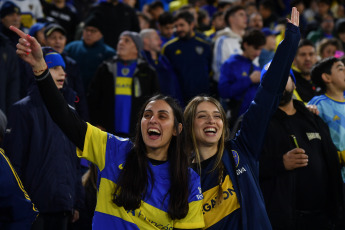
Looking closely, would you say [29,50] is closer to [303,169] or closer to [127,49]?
[303,169]

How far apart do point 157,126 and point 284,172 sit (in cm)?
140

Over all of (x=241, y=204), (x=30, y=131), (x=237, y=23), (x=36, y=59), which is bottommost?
(x=241, y=204)

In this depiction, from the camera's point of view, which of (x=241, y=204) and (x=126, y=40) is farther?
(x=126, y=40)

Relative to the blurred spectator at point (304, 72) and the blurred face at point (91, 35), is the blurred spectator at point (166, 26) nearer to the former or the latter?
the blurred face at point (91, 35)

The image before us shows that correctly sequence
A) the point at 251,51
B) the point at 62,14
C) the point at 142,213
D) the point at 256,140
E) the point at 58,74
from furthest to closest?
the point at 62,14, the point at 251,51, the point at 58,74, the point at 256,140, the point at 142,213

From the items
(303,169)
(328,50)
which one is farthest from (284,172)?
(328,50)

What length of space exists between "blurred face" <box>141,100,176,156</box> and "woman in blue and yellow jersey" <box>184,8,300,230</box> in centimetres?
30

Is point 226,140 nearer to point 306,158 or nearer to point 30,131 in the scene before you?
point 306,158

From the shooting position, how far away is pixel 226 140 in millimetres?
3918

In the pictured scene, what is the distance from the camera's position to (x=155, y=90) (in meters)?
7.34

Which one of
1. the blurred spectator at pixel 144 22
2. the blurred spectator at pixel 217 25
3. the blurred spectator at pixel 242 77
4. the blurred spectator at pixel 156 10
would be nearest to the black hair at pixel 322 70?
the blurred spectator at pixel 242 77

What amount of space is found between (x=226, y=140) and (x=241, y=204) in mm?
545

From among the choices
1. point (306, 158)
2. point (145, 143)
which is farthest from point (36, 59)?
point (306, 158)

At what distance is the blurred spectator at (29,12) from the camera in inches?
357
